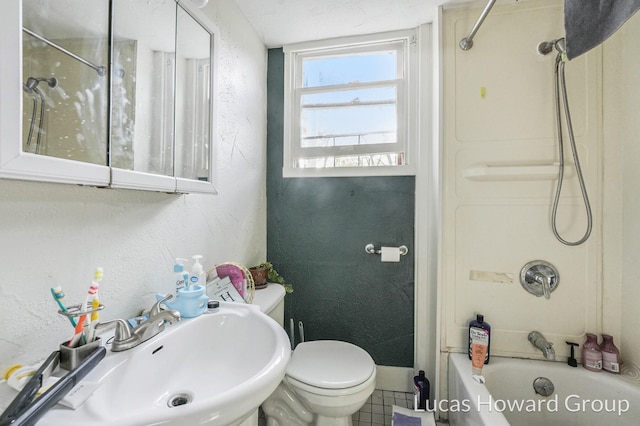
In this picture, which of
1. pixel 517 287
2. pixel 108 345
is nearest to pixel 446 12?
pixel 517 287

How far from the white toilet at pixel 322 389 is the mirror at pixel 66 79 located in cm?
96

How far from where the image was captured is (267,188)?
6.35 ft

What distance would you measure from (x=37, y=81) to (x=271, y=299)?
115cm

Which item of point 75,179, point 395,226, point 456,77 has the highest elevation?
point 456,77

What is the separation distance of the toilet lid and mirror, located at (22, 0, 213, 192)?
0.98 m

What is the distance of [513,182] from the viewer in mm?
1444

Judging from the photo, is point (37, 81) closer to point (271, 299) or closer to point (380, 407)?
point (271, 299)

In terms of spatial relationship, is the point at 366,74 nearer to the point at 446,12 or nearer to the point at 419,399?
the point at 446,12

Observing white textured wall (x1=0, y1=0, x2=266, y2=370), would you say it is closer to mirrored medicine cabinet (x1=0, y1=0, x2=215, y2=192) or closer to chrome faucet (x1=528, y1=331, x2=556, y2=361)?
mirrored medicine cabinet (x1=0, y1=0, x2=215, y2=192)

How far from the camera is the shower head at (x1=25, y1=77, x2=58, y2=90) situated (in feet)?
1.86

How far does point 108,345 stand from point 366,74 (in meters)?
1.98

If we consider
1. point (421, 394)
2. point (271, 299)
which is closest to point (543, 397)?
point (421, 394)

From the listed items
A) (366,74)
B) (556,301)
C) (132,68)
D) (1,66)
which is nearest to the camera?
(1,66)

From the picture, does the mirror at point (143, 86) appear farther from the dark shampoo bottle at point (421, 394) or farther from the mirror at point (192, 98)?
the dark shampoo bottle at point (421, 394)
